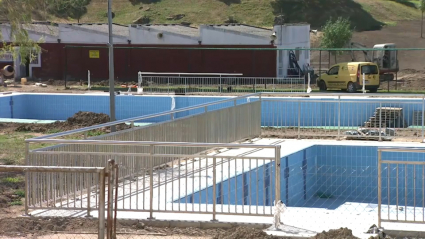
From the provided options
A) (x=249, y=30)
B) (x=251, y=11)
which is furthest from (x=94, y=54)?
(x=251, y=11)

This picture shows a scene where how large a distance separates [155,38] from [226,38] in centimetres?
451

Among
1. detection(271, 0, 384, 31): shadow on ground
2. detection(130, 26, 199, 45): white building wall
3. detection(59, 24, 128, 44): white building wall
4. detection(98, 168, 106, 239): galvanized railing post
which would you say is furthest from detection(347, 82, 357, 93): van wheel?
detection(271, 0, 384, 31): shadow on ground

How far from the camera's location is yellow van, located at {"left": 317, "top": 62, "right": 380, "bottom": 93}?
39.0 metres

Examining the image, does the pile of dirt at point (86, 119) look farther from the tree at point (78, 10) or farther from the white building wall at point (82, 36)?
the tree at point (78, 10)

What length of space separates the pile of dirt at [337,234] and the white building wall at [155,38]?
3771cm

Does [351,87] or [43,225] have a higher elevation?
[351,87]

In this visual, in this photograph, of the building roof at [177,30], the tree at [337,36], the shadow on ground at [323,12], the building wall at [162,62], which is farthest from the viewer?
the shadow on ground at [323,12]

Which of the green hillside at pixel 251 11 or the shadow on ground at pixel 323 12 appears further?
the shadow on ground at pixel 323 12

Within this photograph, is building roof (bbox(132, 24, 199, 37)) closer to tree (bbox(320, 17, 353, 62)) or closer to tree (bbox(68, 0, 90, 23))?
tree (bbox(320, 17, 353, 62))

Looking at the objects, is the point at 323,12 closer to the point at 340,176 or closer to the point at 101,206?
the point at 340,176

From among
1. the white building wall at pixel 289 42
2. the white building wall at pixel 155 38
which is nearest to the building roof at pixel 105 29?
the white building wall at pixel 155 38

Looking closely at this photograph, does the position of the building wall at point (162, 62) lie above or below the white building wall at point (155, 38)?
below

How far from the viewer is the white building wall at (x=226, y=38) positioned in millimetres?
45750

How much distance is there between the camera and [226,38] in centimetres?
4625
